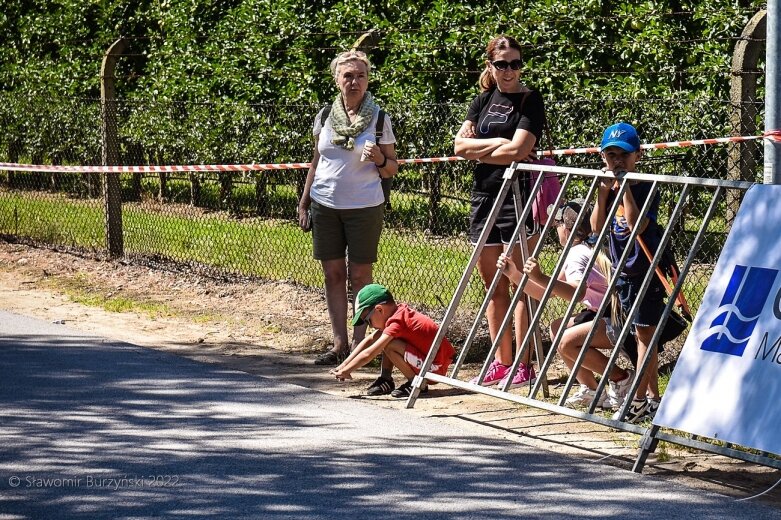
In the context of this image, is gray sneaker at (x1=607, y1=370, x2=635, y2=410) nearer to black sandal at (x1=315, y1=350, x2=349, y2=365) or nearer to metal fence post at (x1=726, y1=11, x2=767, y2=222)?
metal fence post at (x1=726, y1=11, x2=767, y2=222)

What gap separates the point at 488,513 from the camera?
16.8ft

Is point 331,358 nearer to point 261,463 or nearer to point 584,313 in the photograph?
point 584,313

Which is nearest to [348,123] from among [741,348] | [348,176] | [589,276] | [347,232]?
[348,176]

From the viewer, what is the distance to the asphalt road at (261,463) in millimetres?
5184

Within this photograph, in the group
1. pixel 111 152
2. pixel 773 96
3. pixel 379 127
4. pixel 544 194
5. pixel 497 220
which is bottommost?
pixel 497 220

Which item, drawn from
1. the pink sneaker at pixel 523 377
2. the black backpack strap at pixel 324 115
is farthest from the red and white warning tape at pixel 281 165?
the pink sneaker at pixel 523 377

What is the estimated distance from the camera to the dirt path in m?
6.04

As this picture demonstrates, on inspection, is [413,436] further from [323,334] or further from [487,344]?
[323,334]

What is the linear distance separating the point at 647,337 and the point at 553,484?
125 centimetres

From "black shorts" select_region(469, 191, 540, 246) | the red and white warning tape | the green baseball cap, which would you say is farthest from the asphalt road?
the red and white warning tape

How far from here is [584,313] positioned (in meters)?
6.96

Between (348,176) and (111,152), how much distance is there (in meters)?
5.24

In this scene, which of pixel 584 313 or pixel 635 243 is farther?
pixel 584 313

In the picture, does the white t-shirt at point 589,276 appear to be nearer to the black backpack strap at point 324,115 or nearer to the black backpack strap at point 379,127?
the black backpack strap at point 379,127
